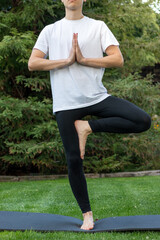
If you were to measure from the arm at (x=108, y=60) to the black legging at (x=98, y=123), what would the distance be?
28 centimetres

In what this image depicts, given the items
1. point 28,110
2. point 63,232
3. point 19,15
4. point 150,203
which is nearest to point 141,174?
point 28,110

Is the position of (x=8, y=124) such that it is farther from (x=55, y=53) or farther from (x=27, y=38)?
(x=55, y=53)

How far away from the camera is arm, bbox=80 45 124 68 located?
9.09 feet

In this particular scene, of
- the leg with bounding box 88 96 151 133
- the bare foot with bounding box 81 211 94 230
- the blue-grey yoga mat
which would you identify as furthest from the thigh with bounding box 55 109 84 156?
the blue-grey yoga mat

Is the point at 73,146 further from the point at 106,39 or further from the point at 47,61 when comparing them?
the point at 106,39

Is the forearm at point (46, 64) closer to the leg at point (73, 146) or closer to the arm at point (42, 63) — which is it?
the arm at point (42, 63)

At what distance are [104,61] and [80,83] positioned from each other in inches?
10.3

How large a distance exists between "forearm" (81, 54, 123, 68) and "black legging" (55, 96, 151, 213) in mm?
276

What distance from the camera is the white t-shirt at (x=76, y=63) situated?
9.20 feet

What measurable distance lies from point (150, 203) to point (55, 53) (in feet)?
8.04

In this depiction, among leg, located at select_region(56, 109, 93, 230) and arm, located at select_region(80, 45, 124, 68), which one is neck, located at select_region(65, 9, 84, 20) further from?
leg, located at select_region(56, 109, 93, 230)

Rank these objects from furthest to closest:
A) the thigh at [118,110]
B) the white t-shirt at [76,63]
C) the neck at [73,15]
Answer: the neck at [73,15] → the white t-shirt at [76,63] → the thigh at [118,110]

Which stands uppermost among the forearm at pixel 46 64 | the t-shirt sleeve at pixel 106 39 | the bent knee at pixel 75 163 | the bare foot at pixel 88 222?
the t-shirt sleeve at pixel 106 39

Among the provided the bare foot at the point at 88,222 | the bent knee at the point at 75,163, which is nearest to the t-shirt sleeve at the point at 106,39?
the bent knee at the point at 75,163
